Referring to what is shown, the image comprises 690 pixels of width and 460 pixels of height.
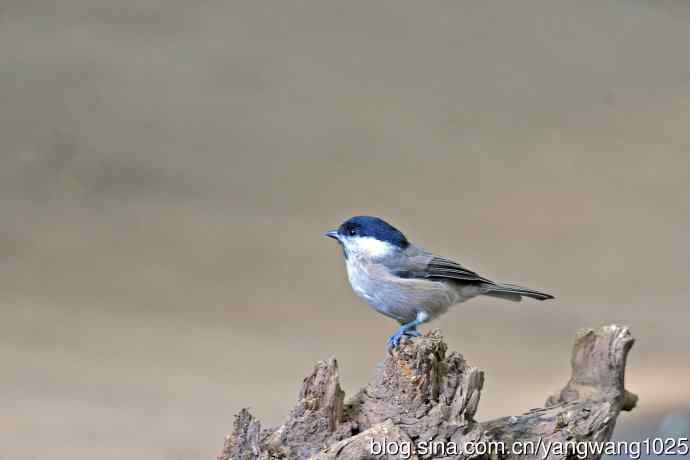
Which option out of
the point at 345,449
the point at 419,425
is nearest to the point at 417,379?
the point at 419,425

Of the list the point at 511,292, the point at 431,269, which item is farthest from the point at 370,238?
the point at 511,292

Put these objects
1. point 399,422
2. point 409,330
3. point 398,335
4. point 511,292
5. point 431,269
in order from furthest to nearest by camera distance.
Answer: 1. point 511,292
2. point 431,269
3. point 409,330
4. point 398,335
5. point 399,422

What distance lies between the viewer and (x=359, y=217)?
168 inches

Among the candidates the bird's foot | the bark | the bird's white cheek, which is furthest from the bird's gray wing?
the bark

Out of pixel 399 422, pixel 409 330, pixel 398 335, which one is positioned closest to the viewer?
pixel 399 422

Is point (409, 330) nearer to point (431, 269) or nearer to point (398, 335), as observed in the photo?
point (398, 335)

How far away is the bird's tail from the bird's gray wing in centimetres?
9

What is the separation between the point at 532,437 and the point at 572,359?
22.9 inches

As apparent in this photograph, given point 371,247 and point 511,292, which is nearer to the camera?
point 371,247

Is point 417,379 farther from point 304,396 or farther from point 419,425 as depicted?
point 304,396

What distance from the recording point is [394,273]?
4.30 meters

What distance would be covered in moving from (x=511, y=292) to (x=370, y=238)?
81 centimetres

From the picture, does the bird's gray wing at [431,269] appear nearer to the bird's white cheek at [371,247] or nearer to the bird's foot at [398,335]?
the bird's white cheek at [371,247]

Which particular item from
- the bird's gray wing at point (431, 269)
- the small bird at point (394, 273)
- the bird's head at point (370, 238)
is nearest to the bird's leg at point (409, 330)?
the small bird at point (394, 273)
